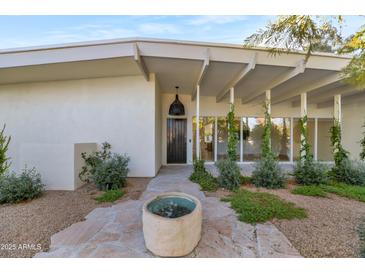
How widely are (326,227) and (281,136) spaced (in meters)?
7.04

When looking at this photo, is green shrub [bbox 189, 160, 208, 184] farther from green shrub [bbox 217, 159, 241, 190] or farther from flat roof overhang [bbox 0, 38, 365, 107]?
flat roof overhang [bbox 0, 38, 365, 107]

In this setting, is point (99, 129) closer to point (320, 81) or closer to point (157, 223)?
point (157, 223)

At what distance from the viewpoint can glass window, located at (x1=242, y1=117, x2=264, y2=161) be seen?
871 cm

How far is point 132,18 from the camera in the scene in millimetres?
3742

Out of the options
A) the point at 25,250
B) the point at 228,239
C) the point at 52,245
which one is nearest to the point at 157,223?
the point at 228,239

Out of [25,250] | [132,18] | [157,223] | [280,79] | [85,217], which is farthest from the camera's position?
[280,79]

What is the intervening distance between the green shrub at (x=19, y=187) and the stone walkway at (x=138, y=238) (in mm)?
1738

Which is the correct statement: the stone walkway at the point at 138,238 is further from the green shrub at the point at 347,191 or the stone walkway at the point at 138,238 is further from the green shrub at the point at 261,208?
the green shrub at the point at 347,191

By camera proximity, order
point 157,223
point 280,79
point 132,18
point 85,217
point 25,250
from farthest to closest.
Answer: point 280,79
point 132,18
point 85,217
point 25,250
point 157,223

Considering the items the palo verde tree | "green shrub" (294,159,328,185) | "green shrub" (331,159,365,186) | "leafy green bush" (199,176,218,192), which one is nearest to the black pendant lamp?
"leafy green bush" (199,176,218,192)

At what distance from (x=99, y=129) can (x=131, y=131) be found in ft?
3.35

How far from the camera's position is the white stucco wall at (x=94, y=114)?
18.6 ft

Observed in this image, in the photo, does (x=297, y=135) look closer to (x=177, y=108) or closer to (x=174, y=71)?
(x=177, y=108)

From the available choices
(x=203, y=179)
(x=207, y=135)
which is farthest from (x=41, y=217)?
(x=207, y=135)
